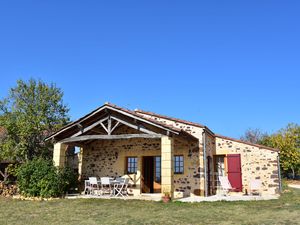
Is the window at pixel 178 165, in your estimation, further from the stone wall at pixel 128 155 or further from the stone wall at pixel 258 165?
the stone wall at pixel 258 165

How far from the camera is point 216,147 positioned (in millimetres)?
14453

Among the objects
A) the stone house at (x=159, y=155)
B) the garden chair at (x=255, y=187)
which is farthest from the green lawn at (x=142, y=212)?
the garden chair at (x=255, y=187)

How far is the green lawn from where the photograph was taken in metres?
7.36

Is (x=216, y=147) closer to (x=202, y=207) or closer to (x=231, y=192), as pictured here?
(x=231, y=192)

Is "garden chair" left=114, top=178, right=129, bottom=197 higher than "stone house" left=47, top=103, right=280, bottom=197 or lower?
lower

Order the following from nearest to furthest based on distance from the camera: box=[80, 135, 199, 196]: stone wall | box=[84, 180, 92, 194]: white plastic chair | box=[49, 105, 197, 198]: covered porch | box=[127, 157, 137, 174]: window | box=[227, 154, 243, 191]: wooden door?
1. box=[49, 105, 197, 198]: covered porch
2. box=[84, 180, 92, 194]: white plastic chair
3. box=[80, 135, 199, 196]: stone wall
4. box=[227, 154, 243, 191]: wooden door
5. box=[127, 157, 137, 174]: window

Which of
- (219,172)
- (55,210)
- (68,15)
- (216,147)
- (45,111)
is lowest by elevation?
(55,210)

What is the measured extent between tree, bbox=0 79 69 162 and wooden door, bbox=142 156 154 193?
211 inches

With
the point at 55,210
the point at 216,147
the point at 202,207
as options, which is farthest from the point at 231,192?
the point at 55,210

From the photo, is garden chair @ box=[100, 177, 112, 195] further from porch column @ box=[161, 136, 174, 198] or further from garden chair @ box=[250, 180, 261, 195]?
garden chair @ box=[250, 180, 261, 195]

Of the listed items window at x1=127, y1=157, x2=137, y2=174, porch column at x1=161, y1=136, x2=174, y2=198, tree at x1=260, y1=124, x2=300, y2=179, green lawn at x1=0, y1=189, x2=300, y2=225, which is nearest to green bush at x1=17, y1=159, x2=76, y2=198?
green lawn at x1=0, y1=189, x2=300, y2=225

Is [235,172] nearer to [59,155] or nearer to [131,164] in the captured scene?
[131,164]

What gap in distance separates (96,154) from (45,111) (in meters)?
3.68

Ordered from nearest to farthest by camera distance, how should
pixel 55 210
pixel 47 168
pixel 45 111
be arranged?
1. pixel 55 210
2. pixel 47 168
3. pixel 45 111
